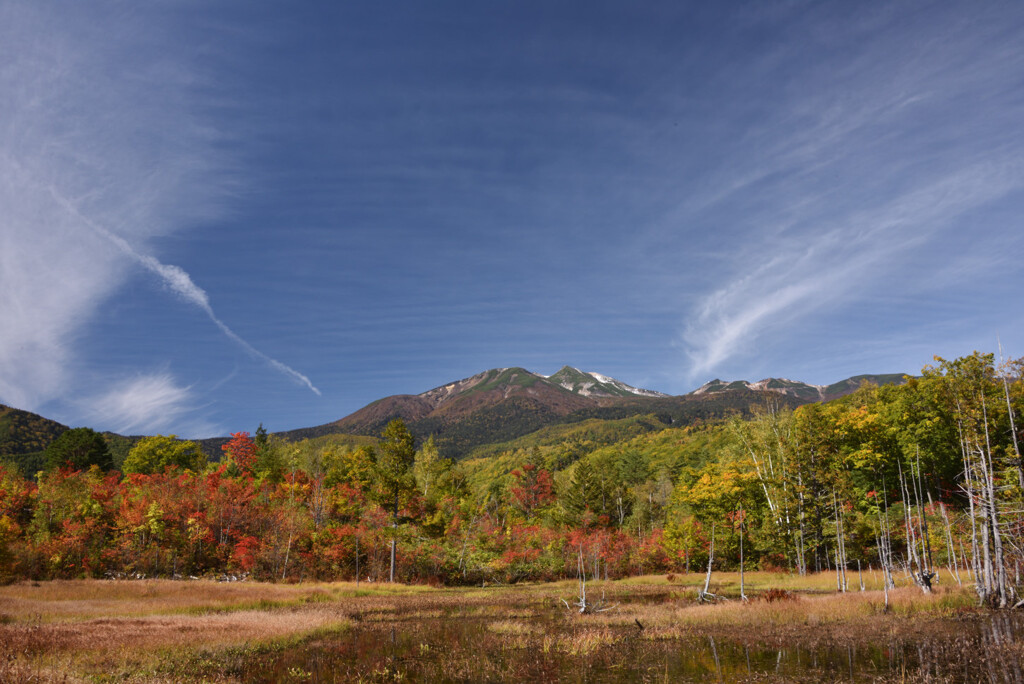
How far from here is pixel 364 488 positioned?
7912cm

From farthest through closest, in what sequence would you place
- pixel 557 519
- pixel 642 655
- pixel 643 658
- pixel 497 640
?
pixel 557 519, pixel 497 640, pixel 642 655, pixel 643 658

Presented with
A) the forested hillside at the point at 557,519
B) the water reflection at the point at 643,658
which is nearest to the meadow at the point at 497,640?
the water reflection at the point at 643,658

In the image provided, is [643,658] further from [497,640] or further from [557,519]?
[557,519]

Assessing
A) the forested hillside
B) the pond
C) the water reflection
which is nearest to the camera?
the water reflection

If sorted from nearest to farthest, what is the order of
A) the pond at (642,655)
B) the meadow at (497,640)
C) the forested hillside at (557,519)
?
Result: the pond at (642,655) → the meadow at (497,640) → the forested hillside at (557,519)

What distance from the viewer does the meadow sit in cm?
1791

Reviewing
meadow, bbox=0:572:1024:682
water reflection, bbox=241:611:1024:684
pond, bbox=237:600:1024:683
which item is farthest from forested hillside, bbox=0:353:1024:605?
water reflection, bbox=241:611:1024:684

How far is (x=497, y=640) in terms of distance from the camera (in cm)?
2502

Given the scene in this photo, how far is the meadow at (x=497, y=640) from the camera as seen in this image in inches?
705

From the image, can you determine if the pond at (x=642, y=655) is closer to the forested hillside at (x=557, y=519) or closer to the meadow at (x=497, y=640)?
the meadow at (x=497, y=640)

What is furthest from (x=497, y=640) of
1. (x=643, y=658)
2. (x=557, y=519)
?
(x=557, y=519)

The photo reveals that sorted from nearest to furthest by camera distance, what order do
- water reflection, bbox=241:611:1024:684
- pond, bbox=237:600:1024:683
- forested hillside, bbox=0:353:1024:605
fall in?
water reflection, bbox=241:611:1024:684 < pond, bbox=237:600:1024:683 < forested hillside, bbox=0:353:1024:605

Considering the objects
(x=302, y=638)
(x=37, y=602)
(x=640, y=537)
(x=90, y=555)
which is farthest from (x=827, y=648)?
(x=90, y=555)

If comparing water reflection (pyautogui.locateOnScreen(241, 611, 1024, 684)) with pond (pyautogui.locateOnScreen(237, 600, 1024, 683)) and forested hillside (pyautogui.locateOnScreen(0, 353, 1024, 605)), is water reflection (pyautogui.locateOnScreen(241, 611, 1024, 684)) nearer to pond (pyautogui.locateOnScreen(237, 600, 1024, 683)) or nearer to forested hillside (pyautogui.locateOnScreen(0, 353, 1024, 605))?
pond (pyautogui.locateOnScreen(237, 600, 1024, 683))
